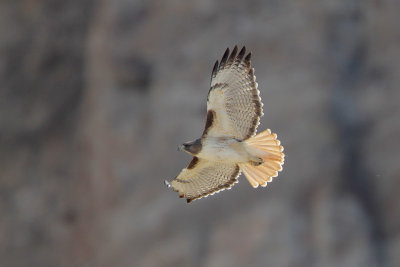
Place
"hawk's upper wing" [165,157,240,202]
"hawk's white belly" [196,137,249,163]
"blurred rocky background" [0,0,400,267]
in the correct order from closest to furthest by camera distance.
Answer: "hawk's white belly" [196,137,249,163] < "hawk's upper wing" [165,157,240,202] < "blurred rocky background" [0,0,400,267]

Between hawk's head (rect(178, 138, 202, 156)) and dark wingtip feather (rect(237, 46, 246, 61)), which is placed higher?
dark wingtip feather (rect(237, 46, 246, 61))

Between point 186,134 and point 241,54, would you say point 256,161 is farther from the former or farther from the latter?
point 186,134

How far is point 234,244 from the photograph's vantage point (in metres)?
7.67

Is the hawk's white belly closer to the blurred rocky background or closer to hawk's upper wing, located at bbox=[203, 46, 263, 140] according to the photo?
hawk's upper wing, located at bbox=[203, 46, 263, 140]

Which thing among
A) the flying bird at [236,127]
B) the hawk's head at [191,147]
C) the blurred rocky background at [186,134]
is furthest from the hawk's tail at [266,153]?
the blurred rocky background at [186,134]

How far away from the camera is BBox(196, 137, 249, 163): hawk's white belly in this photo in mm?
5184

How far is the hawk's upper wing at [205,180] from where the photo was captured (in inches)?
216

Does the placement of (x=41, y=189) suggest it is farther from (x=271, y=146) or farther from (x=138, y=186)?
(x=271, y=146)

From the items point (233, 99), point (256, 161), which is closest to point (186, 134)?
point (256, 161)

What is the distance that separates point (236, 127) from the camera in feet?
17.0

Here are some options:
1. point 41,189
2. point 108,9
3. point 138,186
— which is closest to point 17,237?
point 41,189

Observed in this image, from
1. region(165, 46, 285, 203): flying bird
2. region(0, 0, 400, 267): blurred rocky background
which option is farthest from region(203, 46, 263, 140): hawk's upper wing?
region(0, 0, 400, 267): blurred rocky background

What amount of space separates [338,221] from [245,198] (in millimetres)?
909

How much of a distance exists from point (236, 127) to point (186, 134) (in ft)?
8.95
